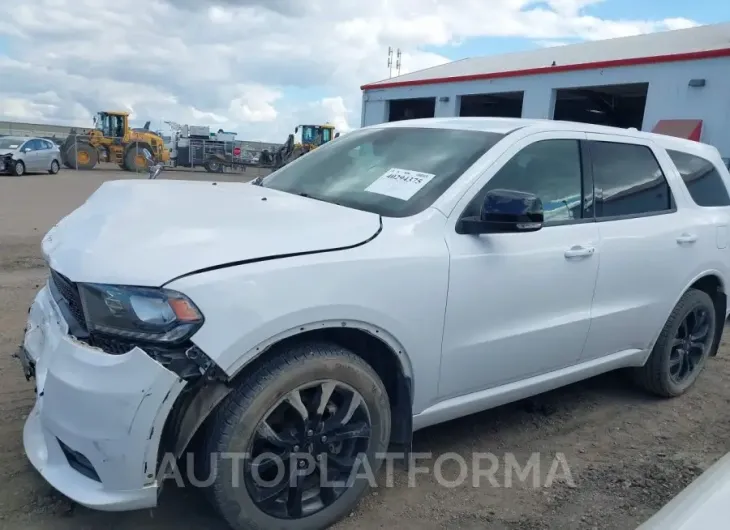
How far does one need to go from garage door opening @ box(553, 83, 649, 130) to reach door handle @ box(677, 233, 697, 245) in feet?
42.4

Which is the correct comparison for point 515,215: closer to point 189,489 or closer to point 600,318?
point 600,318

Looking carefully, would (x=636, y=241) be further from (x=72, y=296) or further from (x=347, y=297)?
(x=72, y=296)

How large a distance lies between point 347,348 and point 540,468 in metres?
1.41

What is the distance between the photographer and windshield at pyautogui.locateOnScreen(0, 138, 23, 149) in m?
21.4

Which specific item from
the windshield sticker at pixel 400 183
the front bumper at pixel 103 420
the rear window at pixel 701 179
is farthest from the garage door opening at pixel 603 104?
the front bumper at pixel 103 420

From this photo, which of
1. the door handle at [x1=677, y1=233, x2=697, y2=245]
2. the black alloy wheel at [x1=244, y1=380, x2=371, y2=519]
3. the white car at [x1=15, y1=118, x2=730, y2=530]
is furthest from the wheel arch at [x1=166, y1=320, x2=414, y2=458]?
the door handle at [x1=677, y1=233, x2=697, y2=245]

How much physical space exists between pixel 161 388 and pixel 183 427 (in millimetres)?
196

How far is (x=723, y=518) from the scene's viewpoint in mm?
1396

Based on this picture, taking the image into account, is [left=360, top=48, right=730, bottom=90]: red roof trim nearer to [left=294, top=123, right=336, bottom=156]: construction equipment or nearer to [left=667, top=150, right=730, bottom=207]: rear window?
[left=667, top=150, right=730, bottom=207]: rear window

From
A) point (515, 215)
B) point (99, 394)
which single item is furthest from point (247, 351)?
point (515, 215)

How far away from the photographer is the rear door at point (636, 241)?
351 cm

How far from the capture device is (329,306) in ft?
7.68

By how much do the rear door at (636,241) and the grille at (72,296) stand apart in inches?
101

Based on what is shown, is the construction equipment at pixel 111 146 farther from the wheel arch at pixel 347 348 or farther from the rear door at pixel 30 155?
the wheel arch at pixel 347 348
